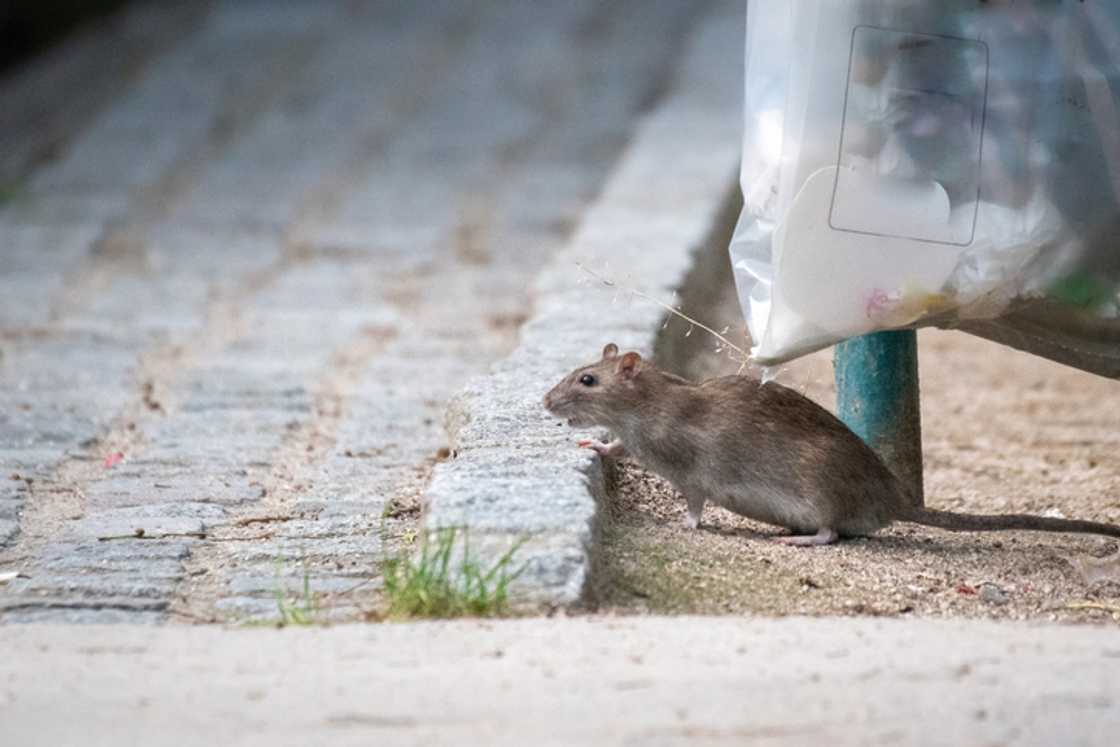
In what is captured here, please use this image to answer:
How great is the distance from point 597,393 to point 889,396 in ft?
2.52

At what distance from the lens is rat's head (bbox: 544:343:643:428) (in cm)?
441

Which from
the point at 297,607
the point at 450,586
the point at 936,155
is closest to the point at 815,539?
the point at 936,155

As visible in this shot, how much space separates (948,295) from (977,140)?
1.07 feet

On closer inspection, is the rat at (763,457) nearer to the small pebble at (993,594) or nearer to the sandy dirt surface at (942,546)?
the sandy dirt surface at (942,546)

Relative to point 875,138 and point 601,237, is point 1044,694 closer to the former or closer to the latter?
point 875,138

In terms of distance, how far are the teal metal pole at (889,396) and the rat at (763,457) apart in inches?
10.0

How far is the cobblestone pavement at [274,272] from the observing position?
428 centimetres

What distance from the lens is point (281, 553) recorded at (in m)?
4.06

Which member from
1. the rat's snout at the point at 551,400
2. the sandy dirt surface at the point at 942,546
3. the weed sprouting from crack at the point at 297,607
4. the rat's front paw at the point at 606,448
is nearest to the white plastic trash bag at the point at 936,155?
the sandy dirt surface at the point at 942,546

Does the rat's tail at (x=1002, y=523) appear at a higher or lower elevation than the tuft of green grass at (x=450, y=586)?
higher

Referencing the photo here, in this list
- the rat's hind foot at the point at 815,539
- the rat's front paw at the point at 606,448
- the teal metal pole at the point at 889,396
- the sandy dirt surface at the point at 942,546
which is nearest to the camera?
the sandy dirt surface at the point at 942,546

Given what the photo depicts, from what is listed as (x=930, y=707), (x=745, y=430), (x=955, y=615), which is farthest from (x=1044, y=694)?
(x=745, y=430)

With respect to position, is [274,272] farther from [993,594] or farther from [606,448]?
[993,594]

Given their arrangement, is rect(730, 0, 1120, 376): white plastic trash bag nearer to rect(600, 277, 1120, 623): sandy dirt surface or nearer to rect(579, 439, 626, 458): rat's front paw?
rect(600, 277, 1120, 623): sandy dirt surface
